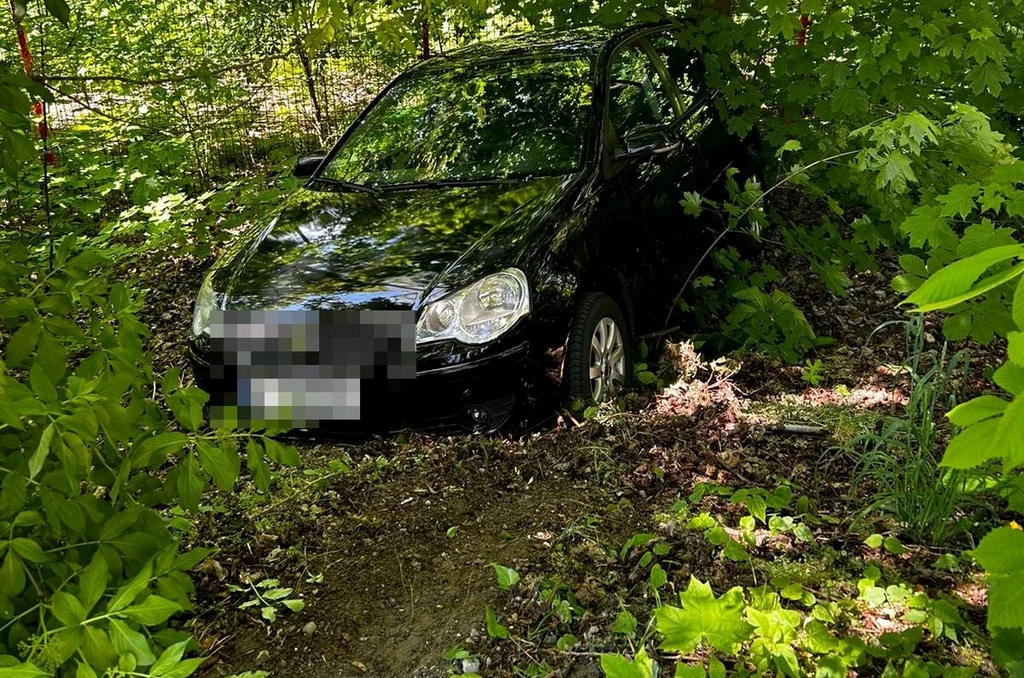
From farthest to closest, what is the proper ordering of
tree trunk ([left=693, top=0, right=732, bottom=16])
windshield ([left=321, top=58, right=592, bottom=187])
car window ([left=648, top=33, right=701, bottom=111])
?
tree trunk ([left=693, top=0, right=732, bottom=16])
car window ([left=648, top=33, right=701, bottom=111])
windshield ([left=321, top=58, right=592, bottom=187])

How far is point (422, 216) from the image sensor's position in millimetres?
3742

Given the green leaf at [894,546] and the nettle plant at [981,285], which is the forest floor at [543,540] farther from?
the nettle plant at [981,285]

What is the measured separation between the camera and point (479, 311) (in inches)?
130

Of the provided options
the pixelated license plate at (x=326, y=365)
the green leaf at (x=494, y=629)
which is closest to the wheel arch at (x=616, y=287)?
the pixelated license plate at (x=326, y=365)

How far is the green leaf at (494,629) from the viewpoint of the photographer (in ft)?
7.36

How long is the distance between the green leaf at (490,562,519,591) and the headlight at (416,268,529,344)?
1049 millimetres

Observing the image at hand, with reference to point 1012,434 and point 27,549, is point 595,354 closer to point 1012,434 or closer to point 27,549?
point 27,549

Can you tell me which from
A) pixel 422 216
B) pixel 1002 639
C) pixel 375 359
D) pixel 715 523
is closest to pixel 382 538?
pixel 375 359

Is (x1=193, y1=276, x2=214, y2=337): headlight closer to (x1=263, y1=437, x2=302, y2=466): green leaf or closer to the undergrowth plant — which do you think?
(x1=263, y1=437, x2=302, y2=466): green leaf

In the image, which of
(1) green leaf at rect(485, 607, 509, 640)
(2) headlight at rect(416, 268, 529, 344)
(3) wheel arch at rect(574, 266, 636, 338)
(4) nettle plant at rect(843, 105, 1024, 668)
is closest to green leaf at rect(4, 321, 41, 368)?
(1) green leaf at rect(485, 607, 509, 640)

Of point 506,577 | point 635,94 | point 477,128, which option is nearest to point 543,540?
point 506,577

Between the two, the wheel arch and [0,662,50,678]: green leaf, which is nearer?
[0,662,50,678]: green leaf

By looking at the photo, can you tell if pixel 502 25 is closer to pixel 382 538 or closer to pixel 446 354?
pixel 446 354

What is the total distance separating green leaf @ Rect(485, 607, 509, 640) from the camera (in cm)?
224
